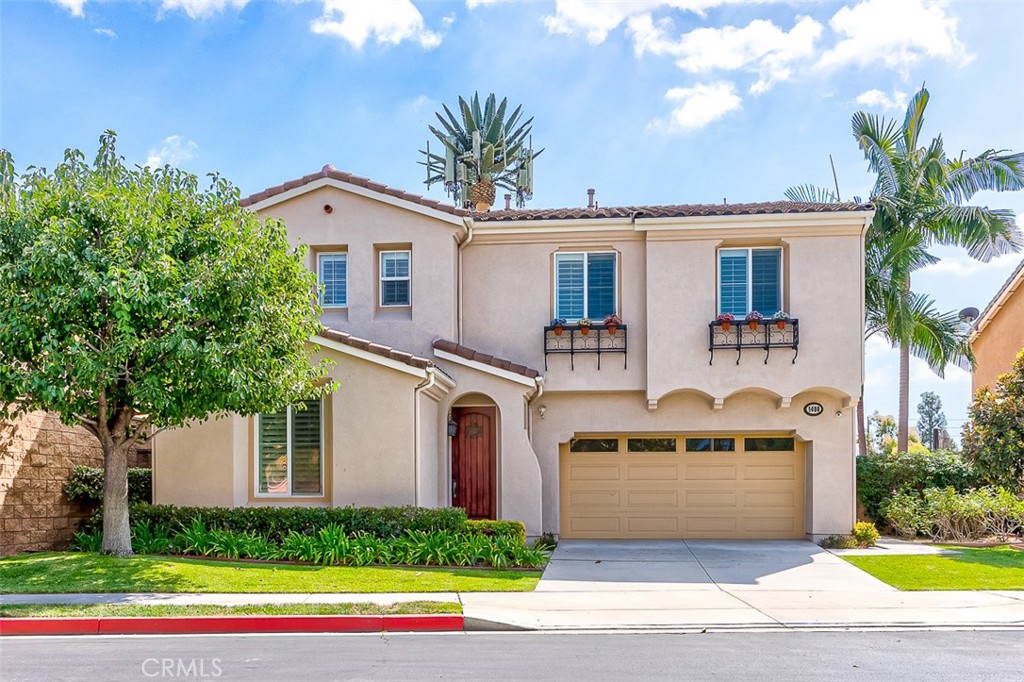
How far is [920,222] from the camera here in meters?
21.0

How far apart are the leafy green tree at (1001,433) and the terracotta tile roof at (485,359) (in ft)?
28.1

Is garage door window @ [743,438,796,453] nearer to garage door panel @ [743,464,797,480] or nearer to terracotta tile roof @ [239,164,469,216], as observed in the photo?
garage door panel @ [743,464,797,480]

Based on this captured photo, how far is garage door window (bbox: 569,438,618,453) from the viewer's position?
56.9 feet

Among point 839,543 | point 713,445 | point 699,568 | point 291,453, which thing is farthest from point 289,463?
point 839,543

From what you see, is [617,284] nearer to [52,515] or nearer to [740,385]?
[740,385]

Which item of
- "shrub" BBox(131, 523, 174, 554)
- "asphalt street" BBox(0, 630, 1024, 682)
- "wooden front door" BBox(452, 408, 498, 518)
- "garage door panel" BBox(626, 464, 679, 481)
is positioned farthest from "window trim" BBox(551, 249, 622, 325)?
"asphalt street" BBox(0, 630, 1024, 682)

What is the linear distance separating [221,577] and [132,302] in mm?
3696

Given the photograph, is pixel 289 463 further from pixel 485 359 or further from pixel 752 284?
pixel 752 284

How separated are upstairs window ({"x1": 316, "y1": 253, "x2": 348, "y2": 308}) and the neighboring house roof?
1714 cm

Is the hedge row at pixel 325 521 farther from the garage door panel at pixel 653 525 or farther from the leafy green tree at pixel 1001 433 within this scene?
the leafy green tree at pixel 1001 433

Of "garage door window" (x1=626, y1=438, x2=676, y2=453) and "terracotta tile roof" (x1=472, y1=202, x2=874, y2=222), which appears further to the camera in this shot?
"garage door window" (x1=626, y1=438, x2=676, y2=453)

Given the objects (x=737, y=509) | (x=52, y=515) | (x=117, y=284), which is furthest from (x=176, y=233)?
(x=737, y=509)

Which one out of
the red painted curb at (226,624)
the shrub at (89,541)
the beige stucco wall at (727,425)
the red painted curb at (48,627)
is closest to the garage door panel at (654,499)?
the beige stucco wall at (727,425)

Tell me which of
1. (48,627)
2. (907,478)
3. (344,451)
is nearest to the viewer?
(48,627)
